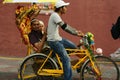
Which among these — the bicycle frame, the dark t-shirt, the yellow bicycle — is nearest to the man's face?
the dark t-shirt

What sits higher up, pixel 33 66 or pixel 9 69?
pixel 33 66

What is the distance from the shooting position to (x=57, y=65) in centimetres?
878

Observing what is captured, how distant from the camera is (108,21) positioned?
1285 centimetres

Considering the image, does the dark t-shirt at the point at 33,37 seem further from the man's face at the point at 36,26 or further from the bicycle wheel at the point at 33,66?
the bicycle wheel at the point at 33,66

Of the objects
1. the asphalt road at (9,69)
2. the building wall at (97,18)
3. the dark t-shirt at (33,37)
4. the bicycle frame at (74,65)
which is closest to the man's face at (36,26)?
the dark t-shirt at (33,37)

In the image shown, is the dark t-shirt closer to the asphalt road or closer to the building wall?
the asphalt road

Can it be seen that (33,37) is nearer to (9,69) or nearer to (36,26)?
(36,26)

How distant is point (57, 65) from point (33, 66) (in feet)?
1.74

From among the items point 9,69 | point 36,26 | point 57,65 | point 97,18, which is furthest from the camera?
point 97,18

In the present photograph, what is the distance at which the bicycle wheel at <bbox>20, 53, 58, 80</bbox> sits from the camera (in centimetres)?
879

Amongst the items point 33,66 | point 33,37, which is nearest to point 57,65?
point 33,66

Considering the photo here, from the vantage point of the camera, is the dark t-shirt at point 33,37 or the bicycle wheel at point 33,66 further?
the dark t-shirt at point 33,37

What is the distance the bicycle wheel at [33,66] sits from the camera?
8789mm

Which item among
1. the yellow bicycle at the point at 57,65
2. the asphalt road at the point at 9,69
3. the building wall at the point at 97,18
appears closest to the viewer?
the yellow bicycle at the point at 57,65
